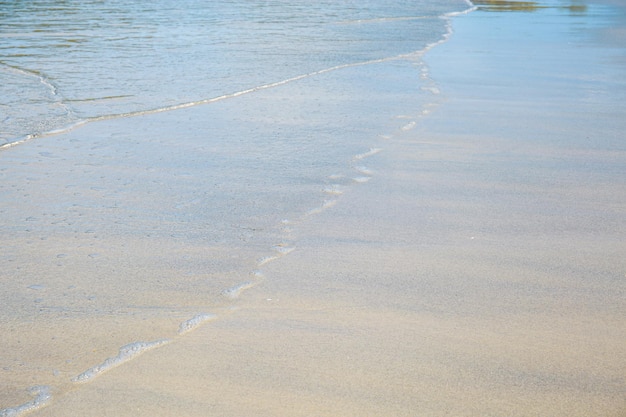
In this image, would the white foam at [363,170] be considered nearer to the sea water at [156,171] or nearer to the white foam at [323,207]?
the sea water at [156,171]

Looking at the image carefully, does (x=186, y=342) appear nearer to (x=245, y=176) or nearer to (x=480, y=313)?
(x=480, y=313)

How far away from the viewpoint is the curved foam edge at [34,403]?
6.85 ft

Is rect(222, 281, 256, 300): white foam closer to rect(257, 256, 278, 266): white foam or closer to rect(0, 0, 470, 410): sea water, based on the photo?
rect(0, 0, 470, 410): sea water

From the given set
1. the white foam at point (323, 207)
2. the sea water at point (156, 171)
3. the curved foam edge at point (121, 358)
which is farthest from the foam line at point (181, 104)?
the curved foam edge at point (121, 358)

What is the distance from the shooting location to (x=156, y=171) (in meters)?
4.48

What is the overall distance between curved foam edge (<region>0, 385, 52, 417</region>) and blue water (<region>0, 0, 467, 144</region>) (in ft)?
11.5

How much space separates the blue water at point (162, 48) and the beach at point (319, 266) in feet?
3.08

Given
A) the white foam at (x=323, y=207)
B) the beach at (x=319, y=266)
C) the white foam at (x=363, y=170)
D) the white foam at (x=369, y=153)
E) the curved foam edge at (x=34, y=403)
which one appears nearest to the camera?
the curved foam edge at (x=34, y=403)

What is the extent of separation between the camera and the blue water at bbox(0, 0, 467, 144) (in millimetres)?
6684

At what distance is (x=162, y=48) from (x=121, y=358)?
8152 mm

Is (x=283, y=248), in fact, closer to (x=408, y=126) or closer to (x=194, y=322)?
(x=194, y=322)

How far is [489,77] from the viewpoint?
780cm

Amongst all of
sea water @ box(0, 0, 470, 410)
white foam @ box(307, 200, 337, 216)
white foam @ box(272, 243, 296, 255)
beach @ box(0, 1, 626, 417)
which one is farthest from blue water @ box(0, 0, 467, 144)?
white foam @ box(272, 243, 296, 255)

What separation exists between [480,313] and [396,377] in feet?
1.78
